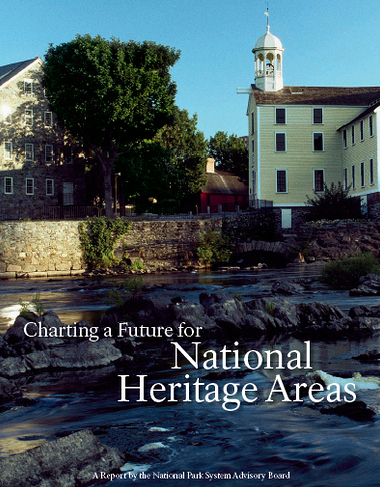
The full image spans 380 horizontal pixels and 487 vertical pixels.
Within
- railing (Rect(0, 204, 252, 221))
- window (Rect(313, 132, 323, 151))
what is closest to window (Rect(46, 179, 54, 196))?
railing (Rect(0, 204, 252, 221))

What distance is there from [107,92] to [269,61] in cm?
1511

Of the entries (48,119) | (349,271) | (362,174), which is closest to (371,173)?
(362,174)

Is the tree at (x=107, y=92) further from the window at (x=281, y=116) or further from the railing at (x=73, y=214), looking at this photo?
the window at (x=281, y=116)

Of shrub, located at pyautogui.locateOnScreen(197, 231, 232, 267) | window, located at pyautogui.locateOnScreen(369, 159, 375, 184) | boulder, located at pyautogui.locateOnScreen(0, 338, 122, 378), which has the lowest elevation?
boulder, located at pyautogui.locateOnScreen(0, 338, 122, 378)

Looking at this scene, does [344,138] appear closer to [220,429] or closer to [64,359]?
[64,359]

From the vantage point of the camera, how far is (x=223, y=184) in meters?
66.7

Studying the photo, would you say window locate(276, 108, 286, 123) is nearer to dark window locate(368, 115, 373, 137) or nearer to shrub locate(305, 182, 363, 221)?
shrub locate(305, 182, 363, 221)

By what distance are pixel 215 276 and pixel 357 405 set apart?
27.4 meters

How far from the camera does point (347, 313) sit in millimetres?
16641

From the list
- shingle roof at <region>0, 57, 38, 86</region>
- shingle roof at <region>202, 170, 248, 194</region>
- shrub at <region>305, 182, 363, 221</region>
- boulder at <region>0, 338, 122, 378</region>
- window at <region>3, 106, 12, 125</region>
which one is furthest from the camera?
shingle roof at <region>202, 170, 248, 194</region>

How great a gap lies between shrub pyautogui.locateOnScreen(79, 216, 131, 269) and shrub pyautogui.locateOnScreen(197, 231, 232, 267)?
607 centimetres

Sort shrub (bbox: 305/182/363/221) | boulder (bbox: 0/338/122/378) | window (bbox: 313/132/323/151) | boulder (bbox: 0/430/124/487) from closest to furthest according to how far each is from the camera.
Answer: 1. boulder (bbox: 0/430/124/487)
2. boulder (bbox: 0/338/122/378)
3. shrub (bbox: 305/182/363/221)
4. window (bbox: 313/132/323/151)

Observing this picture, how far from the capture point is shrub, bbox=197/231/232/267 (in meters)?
43.4

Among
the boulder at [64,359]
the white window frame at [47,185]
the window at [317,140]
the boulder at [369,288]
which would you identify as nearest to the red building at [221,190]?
the window at [317,140]
